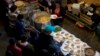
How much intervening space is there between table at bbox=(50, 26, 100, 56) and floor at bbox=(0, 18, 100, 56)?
44.6 inches

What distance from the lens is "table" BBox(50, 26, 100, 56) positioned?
6.75m

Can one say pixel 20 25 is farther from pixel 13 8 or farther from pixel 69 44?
pixel 69 44

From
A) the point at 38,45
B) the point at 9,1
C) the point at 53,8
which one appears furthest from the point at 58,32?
the point at 9,1

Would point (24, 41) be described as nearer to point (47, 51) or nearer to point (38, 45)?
point (38, 45)

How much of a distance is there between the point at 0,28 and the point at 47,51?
11.1ft

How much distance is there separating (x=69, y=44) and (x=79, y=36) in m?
1.54

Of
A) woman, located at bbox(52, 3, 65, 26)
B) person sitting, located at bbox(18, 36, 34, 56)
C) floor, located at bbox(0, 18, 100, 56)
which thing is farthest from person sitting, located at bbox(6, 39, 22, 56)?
woman, located at bbox(52, 3, 65, 26)

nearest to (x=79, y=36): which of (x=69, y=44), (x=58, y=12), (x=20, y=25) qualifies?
(x=58, y=12)

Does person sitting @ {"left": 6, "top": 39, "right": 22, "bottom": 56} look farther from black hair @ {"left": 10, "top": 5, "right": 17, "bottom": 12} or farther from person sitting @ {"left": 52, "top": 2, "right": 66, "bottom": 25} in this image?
person sitting @ {"left": 52, "top": 2, "right": 66, "bottom": 25}

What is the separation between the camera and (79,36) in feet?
27.7

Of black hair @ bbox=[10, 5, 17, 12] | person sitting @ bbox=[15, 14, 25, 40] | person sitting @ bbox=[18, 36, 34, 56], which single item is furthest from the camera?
black hair @ bbox=[10, 5, 17, 12]

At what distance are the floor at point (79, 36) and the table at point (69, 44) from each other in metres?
1.13

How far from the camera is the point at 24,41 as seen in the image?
688cm

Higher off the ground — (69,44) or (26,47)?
(26,47)
